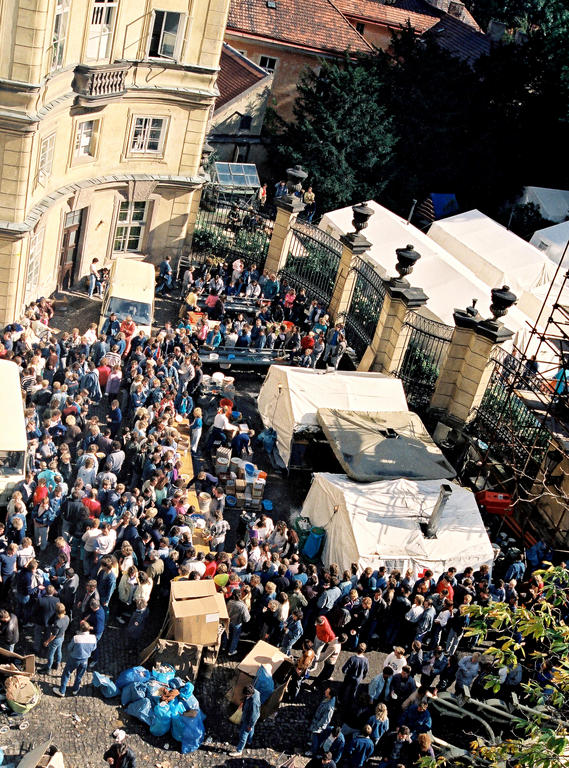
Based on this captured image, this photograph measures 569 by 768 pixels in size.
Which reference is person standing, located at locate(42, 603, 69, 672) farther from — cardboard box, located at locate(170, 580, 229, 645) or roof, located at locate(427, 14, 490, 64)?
roof, located at locate(427, 14, 490, 64)

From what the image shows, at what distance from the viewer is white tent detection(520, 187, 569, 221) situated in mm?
41375

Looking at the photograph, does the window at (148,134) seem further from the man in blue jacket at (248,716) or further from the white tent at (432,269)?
the man in blue jacket at (248,716)

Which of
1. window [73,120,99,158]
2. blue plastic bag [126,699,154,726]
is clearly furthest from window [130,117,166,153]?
blue plastic bag [126,699,154,726]

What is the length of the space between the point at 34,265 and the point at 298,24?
2253cm

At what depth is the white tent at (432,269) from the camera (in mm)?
29906

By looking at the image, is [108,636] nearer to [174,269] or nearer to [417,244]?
[174,269]

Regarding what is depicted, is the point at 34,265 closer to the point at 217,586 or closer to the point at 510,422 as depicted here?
the point at 217,586

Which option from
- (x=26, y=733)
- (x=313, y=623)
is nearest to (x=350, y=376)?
(x=313, y=623)

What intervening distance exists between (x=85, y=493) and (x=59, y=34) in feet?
39.7

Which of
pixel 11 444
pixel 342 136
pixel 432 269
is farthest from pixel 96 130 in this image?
pixel 342 136

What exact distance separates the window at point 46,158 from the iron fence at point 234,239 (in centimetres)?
680

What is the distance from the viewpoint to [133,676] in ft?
53.6

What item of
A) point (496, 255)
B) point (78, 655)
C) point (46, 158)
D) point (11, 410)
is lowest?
point (78, 655)

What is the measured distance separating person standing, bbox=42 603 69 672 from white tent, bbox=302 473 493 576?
5.94 m
